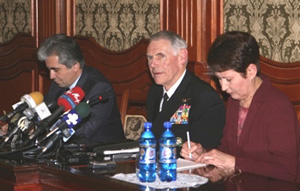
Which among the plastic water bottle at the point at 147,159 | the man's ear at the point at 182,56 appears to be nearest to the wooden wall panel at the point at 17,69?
the man's ear at the point at 182,56

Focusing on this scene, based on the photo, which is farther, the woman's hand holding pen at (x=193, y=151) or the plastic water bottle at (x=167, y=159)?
the woman's hand holding pen at (x=193, y=151)

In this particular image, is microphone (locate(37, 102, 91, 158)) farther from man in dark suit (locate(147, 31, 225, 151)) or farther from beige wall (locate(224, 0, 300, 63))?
beige wall (locate(224, 0, 300, 63))

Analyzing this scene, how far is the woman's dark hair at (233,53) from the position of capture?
3211 millimetres

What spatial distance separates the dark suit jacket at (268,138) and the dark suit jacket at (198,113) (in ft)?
1.07

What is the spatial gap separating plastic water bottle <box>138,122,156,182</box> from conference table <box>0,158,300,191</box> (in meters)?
0.10

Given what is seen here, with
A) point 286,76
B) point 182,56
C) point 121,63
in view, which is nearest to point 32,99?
point 182,56

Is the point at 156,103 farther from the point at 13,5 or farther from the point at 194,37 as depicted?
the point at 13,5

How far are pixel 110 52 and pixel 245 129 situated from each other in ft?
9.56

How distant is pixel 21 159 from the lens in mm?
3273

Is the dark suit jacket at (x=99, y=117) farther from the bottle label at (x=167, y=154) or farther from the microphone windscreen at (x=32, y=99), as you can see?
the bottle label at (x=167, y=154)

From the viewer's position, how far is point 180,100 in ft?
12.9

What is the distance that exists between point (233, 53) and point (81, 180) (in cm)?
108

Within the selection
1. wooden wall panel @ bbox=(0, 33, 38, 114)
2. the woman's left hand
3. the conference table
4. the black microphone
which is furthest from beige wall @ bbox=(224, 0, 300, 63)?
wooden wall panel @ bbox=(0, 33, 38, 114)

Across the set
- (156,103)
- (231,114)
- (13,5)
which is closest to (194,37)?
(156,103)
